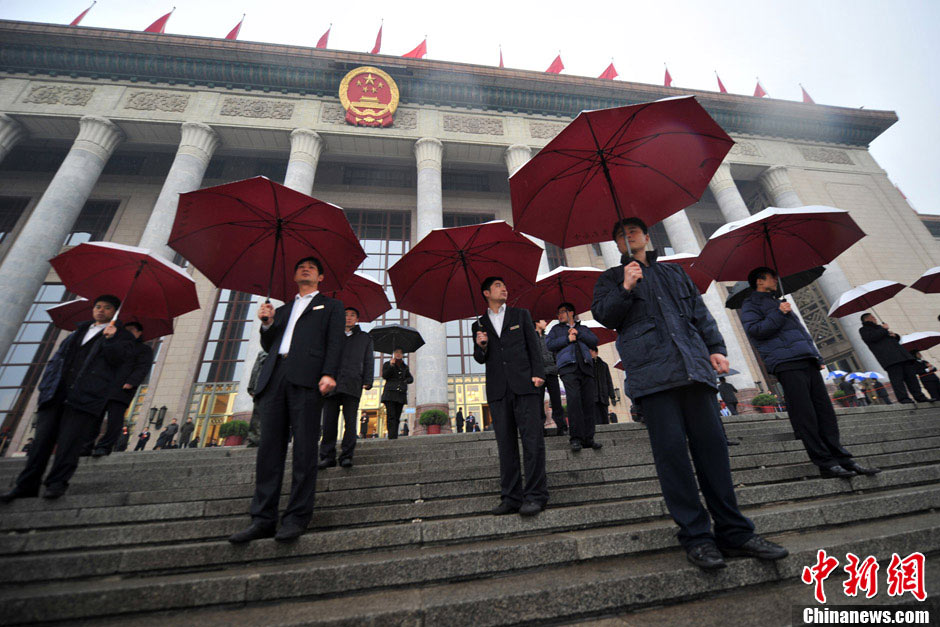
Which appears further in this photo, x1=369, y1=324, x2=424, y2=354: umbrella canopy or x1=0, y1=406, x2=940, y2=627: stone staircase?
x1=369, y1=324, x2=424, y2=354: umbrella canopy

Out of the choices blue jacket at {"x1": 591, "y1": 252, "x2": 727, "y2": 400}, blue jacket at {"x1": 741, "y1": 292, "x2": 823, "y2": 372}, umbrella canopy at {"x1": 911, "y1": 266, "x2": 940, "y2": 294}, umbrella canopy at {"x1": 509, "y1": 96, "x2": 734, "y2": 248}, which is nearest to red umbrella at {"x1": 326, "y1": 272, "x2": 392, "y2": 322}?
umbrella canopy at {"x1": 509, "y1": 96, "x2": 734, "y2": 248}

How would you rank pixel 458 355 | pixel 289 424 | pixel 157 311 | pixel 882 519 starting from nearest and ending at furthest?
pixel 882 519 → pixel 289 424 → pixel 157 311 → pixel 458 355

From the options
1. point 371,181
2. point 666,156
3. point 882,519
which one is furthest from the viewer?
point 371,181

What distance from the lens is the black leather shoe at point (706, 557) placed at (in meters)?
1.85

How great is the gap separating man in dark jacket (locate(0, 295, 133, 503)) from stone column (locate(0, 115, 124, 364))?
11.8 meters

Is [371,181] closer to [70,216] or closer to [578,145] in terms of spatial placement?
[70,216]

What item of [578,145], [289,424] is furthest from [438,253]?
[289,424]

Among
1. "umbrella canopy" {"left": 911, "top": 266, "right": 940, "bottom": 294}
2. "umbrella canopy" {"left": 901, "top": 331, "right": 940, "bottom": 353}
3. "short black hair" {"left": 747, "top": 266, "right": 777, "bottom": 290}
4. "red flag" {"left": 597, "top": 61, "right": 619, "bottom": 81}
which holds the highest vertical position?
"red flag" {"left": 597, "top": 61, "right": 619, "bottom": 81}

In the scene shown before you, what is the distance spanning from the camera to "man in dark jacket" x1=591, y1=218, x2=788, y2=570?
2.02m

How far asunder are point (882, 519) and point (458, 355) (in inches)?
579

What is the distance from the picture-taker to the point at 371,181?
19609 mm

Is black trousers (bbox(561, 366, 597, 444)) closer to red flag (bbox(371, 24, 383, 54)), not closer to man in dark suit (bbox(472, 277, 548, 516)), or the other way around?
man in dark suit (bbox(472, 277, 548, 516))

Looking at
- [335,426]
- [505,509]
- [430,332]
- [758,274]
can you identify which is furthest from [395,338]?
[758,274]

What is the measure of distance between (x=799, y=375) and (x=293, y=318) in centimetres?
473
